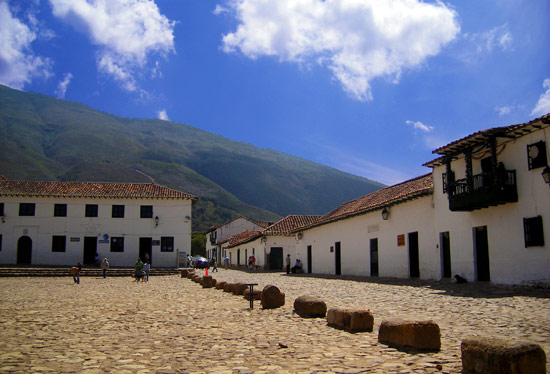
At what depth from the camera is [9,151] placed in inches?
3755

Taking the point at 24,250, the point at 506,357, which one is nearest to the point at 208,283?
the point at 506,357

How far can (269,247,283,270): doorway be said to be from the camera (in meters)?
37.5

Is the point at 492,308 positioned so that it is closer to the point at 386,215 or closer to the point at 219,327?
the point at 219,327

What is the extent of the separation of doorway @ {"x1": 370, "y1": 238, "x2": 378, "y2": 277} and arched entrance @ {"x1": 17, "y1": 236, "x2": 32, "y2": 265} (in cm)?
2599

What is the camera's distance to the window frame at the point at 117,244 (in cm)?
3556

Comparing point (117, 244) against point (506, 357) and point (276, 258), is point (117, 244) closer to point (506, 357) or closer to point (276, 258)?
point (276, 258)

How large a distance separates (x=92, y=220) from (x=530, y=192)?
31.0 metres

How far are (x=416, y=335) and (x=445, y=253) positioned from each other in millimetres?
12851

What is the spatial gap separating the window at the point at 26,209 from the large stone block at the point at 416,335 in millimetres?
35258

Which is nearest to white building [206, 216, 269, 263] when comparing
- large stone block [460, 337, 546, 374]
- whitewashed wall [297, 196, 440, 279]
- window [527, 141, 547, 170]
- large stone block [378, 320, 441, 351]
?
whitewashed wall [297, 196, 440, 279]

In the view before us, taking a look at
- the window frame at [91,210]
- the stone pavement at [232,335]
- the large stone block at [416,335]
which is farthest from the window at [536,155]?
the window frame at [91,210]

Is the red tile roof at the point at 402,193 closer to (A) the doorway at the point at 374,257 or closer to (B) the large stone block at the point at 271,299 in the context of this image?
(A) the doorway at the point at 374,257

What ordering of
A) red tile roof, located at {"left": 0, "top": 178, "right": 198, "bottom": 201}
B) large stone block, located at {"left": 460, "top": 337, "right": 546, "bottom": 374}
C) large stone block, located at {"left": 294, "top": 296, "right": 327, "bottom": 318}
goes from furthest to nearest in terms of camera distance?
red tile roof, located at {"left": 0, "top": 178, "right": 198, "bottom": 201}
large stone block, located at {"left": 294, "top": 296, "right": 327, "bottom": 318}
large stone block, located at {"left": 460, "top": 337, "right": 546, "bottom": 374}

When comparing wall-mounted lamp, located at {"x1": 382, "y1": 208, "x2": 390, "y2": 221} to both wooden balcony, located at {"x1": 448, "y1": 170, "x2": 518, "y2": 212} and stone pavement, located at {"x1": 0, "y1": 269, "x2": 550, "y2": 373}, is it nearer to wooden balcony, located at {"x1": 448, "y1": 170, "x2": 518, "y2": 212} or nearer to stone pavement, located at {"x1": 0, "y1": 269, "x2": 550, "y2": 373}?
wooden balcony, located at {"x1": 448, "y1": 170, "x2": 518, "y2": 212}
